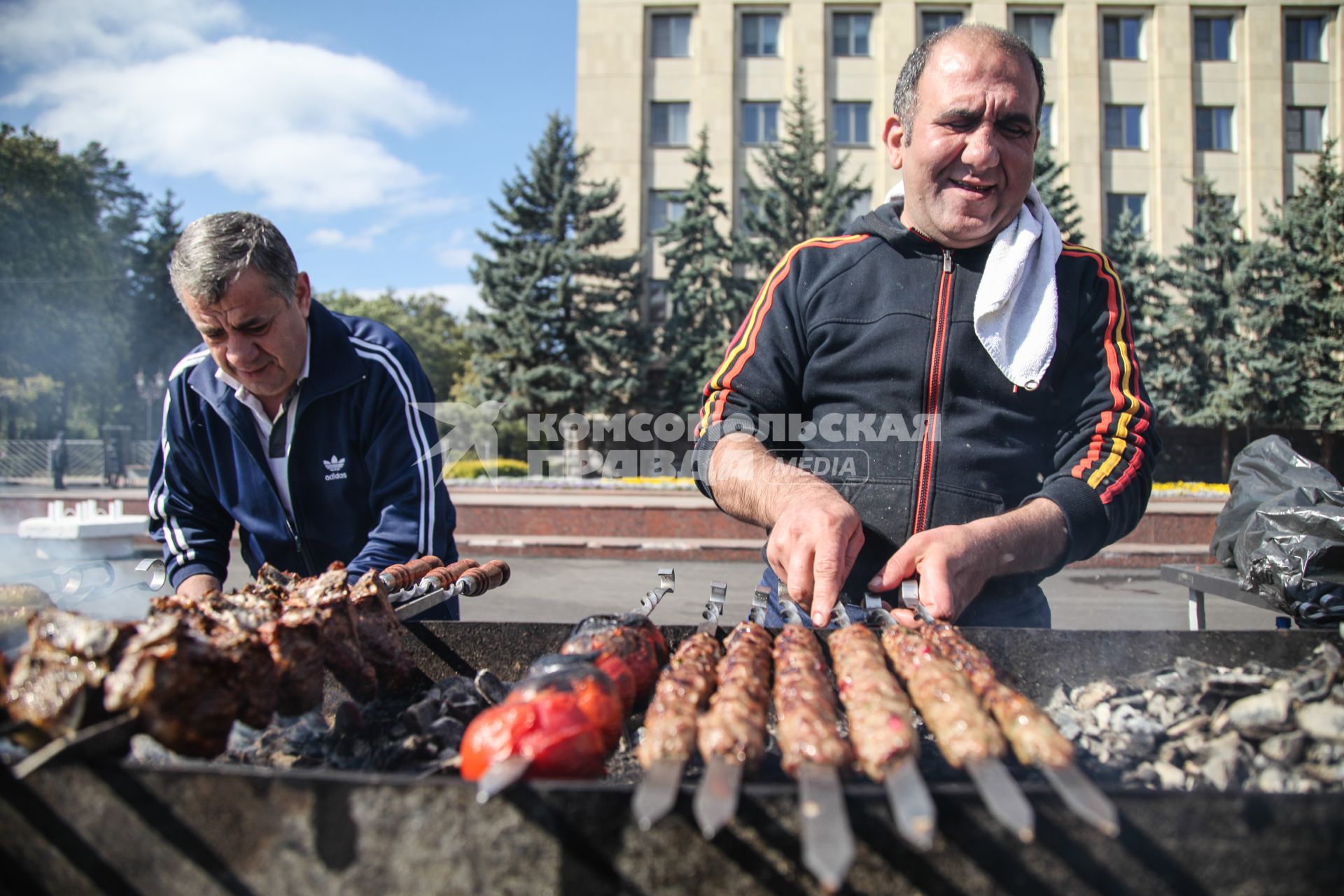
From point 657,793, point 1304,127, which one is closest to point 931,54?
point 657,793

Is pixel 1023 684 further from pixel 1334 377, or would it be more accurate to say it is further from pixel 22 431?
pixel 22 431

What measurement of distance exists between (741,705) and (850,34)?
1358 inches

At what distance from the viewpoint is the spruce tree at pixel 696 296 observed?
27.0 metres

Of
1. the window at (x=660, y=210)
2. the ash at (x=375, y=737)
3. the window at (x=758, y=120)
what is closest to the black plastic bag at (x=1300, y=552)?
the ash at (x=375, y=737)

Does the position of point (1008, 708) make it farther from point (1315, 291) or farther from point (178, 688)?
point (1315, 291)

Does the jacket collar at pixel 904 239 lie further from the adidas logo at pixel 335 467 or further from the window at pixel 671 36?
the window at pixel 671 36

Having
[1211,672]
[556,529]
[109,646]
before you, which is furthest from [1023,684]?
[556,529]

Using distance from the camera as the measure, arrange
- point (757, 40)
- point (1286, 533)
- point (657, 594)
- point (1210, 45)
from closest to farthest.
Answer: point (657, 594), point (1286, 533), point (757, 40), point (1210, 45)

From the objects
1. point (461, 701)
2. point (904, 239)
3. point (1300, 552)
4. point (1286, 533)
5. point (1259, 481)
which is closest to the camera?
point (461, 701)

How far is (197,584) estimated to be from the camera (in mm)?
2709

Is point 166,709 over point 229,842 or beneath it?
over

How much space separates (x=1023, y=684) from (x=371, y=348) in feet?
7.60

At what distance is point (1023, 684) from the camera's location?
70.6 inches

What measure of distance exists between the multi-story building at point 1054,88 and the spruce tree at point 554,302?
10.7 ft
